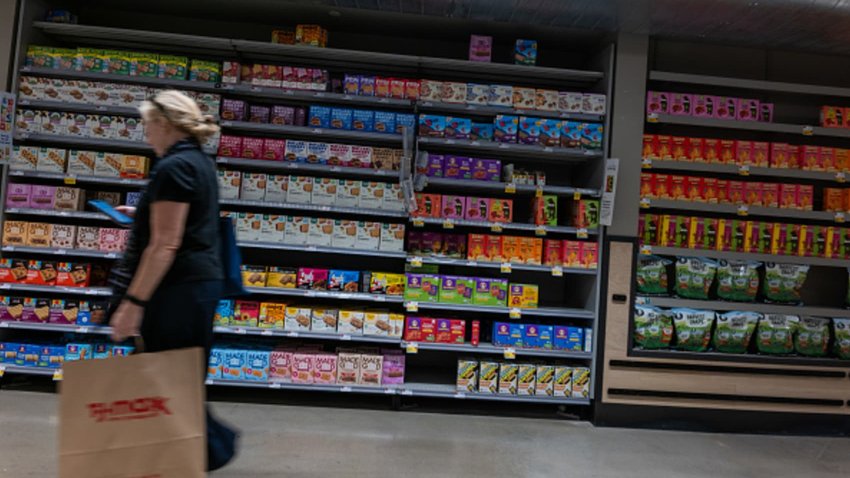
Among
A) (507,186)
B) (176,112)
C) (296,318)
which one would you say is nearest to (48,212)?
(296,318)

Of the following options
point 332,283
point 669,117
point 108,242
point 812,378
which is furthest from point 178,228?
point 812,378

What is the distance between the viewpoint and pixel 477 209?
15.5 feet

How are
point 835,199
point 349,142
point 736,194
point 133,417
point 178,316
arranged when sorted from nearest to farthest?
point 133,417, point 178,316, point 736,194, point 835,199, point 349,142

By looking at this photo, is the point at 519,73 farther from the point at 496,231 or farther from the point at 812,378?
the point at 812,378

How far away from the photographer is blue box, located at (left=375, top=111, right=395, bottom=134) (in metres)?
4.71

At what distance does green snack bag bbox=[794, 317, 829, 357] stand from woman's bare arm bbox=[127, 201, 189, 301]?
486 centimetres

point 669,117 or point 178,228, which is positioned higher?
point 669,117

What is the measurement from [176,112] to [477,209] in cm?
289

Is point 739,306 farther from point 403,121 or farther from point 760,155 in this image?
point 403,121

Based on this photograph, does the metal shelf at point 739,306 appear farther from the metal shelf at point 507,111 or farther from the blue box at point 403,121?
the blue box at point 403,121

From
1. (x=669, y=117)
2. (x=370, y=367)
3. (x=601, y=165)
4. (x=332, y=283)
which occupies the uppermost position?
(x=669, y=117)

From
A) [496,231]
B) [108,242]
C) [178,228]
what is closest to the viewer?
[178,228]

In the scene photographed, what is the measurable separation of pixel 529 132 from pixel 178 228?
329 centimetres

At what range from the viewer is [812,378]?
4652 millimetres
